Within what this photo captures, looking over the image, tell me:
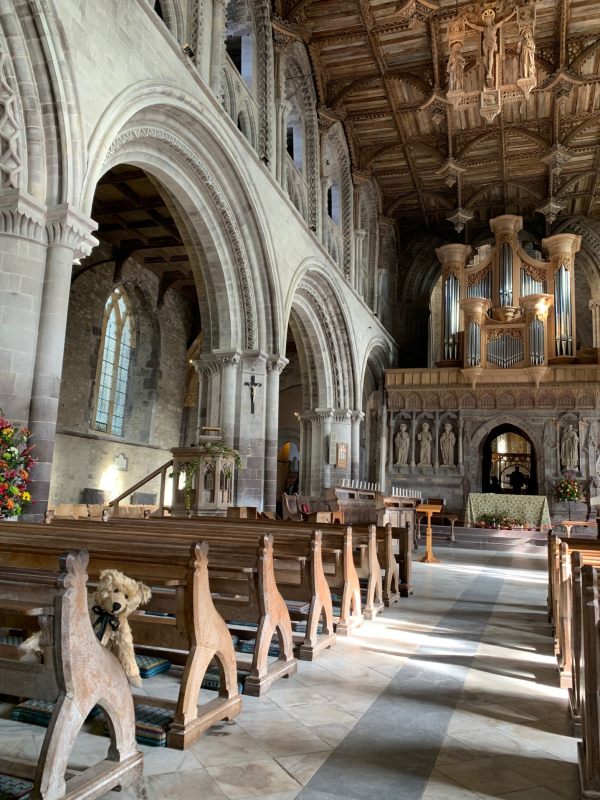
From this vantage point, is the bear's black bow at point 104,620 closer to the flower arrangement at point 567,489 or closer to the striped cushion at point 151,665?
the striped cushion at point 151,665

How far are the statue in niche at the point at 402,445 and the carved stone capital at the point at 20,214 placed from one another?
14723mm

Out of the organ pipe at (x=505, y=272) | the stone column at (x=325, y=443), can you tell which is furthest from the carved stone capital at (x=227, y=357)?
the organ pipe at (x=505, y=272)

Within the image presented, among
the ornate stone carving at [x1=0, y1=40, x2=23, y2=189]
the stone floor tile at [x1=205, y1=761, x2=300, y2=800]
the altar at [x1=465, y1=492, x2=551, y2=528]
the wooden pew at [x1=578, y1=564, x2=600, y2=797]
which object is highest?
the ornate stone carving at [x1=0, y1=40, x2=23, y2=189]

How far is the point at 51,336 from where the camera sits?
653 centimetres

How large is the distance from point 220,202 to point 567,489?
1238 centimetres

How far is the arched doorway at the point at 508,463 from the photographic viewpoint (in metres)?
21.9

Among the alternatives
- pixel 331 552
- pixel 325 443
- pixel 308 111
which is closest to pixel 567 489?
pixel 325 443

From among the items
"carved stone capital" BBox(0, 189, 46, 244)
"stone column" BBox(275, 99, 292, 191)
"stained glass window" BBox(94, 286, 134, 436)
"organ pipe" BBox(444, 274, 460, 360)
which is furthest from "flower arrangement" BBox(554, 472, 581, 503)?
"carved stone capital" BBox(0, 189, 46, 244)

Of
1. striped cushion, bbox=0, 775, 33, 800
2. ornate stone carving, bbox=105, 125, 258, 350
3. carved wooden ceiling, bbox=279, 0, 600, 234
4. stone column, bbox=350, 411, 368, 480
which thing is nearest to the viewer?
striped cushion, bbox=0, 775, 33, 800

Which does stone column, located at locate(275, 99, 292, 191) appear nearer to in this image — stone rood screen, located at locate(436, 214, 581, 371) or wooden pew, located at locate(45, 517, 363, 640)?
stone rood screen, located at locate(436, 214, 581, 371)

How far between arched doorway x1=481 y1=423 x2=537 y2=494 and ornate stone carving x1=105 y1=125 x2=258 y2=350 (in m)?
12.3

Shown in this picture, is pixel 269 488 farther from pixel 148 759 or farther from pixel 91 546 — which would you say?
pixel 148 759

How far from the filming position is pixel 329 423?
1723 cm

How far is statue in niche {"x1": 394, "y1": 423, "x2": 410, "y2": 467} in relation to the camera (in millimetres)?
19625
